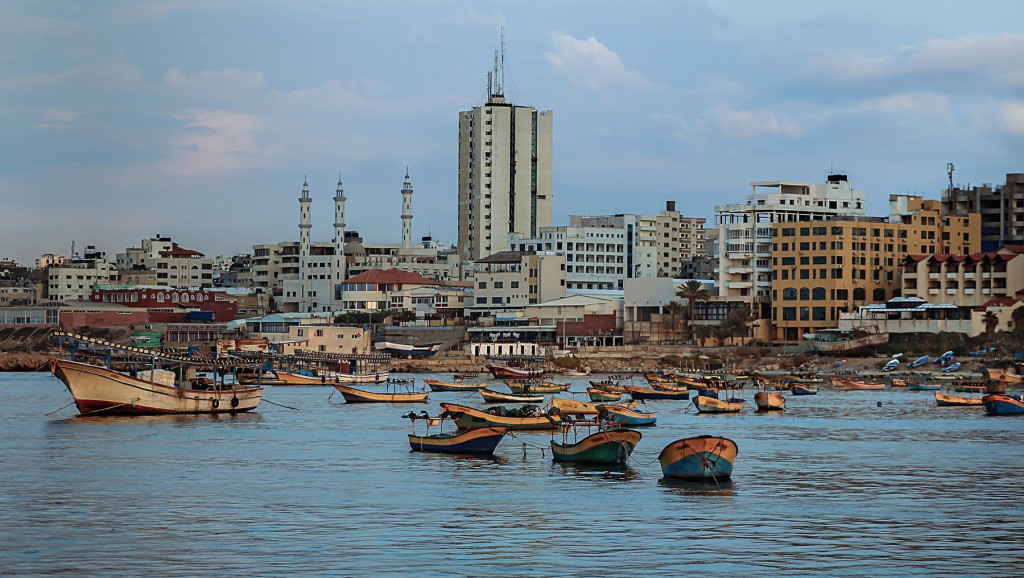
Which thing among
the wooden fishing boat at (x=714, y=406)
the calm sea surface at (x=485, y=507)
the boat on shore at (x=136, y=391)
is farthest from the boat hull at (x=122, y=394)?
the wooden fishing boat at (x=714, y=406)

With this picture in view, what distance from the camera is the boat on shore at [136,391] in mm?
64875

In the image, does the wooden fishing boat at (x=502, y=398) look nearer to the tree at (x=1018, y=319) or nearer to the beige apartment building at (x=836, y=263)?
the tree at (x=1018, y=319)

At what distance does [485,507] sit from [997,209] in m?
141

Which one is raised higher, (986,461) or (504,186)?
(504,186)

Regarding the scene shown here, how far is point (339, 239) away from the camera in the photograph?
19550 cm

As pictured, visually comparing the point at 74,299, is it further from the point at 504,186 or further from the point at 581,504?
→ the point at 581,504

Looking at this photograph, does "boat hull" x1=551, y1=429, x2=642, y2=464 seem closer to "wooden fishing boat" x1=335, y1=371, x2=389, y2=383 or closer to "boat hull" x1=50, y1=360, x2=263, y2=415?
"boat hull" x1=50, y1=360, x2=263, y2=415

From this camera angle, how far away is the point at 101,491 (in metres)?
39.4

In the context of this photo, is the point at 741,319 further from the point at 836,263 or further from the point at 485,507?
the point at 485,507

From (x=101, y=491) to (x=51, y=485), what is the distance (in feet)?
7.16

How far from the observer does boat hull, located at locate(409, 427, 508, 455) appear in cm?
4872

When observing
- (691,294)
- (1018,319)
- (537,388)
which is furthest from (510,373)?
(1018,319)

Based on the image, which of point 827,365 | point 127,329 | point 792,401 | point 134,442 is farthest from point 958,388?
point 127,329

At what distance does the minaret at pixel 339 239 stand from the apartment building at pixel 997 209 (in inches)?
3245
